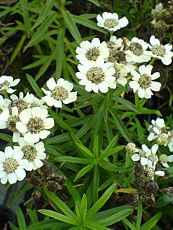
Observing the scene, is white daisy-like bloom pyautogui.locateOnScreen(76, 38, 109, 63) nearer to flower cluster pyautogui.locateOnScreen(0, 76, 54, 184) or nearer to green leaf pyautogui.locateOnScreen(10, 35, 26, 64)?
flower cluster pyautogui.locateOnScreen(0, 76, 54, 184)

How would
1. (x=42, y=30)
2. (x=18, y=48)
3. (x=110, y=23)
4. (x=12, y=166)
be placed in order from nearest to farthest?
(x=12, y=166)
(x=110, y=23)
(x=42, y=30)
(x=18, y=48)

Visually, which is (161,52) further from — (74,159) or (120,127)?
(74,159)

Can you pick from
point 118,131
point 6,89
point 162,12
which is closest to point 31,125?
point 6,89

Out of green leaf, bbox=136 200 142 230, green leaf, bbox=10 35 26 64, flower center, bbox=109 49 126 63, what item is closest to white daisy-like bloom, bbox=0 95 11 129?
flower center, bbox=109 49 126 63

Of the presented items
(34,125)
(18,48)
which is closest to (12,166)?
(34,125)

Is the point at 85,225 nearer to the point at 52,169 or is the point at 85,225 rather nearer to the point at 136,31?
the point at 52,169

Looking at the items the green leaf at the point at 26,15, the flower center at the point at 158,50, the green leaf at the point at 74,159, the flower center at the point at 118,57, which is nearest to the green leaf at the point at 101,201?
the green leaf at the point at 74,159

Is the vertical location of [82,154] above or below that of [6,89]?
below
